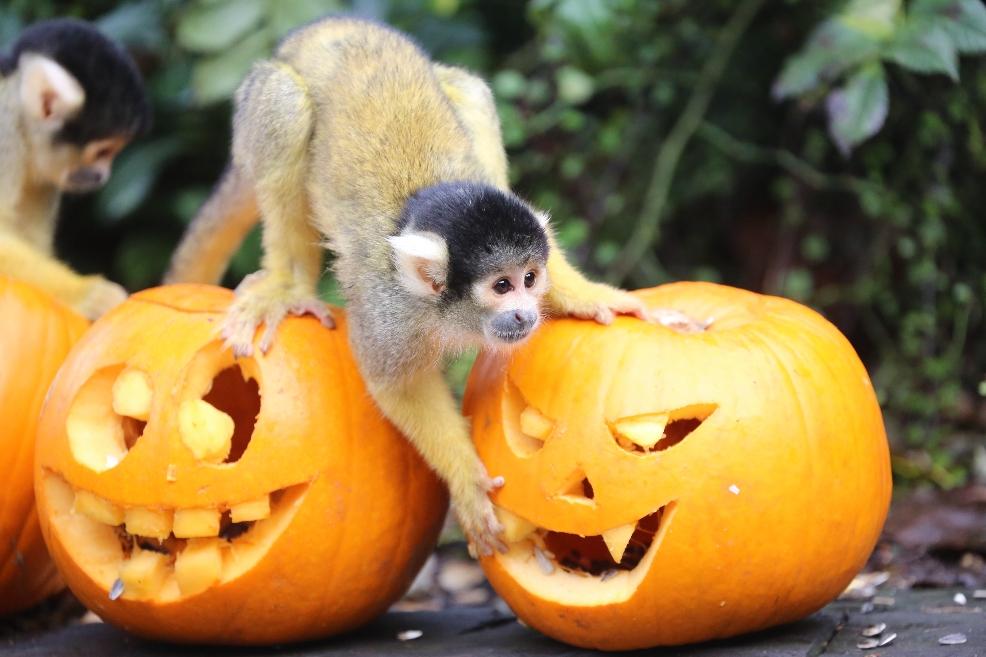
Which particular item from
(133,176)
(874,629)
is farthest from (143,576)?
(133,176)

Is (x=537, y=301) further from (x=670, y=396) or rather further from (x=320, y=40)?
(x=320, y=40)

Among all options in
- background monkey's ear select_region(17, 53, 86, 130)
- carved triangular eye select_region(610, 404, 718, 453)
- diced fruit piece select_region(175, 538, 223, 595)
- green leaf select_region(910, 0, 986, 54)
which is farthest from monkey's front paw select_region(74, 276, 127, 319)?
green leaf select_region(910, 0, 986, 54)

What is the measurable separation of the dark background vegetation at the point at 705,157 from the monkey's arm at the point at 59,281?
172 centimetres

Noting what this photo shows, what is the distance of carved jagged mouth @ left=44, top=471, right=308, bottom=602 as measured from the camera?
308 cm

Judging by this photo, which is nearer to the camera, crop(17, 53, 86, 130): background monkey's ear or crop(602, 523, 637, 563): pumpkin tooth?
crop(602, 523, 637, 563): pumpkin tooth

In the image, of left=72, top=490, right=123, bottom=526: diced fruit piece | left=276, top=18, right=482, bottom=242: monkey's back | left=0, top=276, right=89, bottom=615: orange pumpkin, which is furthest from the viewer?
left=0, top=276, right=89, bottom=615: orange pumpkin

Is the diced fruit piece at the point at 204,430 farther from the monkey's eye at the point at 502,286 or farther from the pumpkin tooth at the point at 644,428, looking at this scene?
the pumpkin tooth at the point at 644,428

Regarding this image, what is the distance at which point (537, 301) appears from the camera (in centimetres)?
325

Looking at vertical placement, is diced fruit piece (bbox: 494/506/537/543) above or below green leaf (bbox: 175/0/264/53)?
below

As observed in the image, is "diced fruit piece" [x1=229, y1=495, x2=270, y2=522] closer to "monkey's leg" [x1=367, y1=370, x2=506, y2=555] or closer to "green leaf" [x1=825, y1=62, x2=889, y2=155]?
"monkey's leg" [x1=367, y1=370, x2=506, y2=555]

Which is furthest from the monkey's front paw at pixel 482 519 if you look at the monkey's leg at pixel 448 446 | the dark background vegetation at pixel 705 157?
the dark background vegetation at pixel 705 157

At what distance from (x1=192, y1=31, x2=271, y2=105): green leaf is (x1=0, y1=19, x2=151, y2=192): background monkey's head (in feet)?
2.50

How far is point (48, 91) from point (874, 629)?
3805mm

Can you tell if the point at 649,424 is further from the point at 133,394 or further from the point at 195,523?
the point at 133,394
